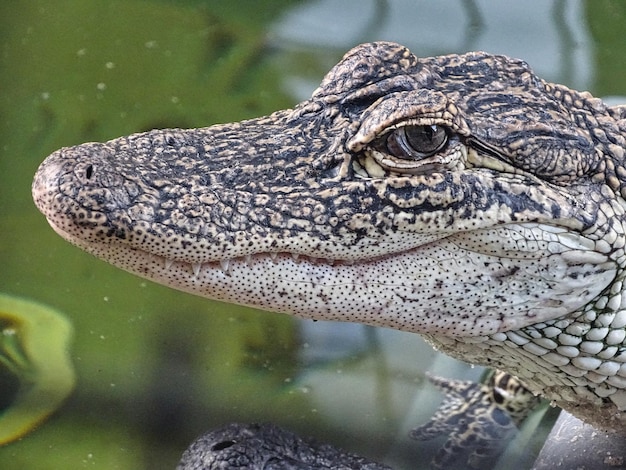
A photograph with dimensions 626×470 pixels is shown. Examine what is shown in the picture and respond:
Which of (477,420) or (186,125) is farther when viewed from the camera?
(186,125)

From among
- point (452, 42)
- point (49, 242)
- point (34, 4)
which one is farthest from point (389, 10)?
point (49, 242)

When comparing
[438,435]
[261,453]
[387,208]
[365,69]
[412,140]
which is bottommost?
[438,435]

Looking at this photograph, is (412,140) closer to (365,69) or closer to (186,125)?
(365,69)

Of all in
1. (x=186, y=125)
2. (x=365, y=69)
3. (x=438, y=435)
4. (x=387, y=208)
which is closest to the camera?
(x=387, y=208)

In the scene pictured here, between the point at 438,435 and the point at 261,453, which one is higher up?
the point at 261,453

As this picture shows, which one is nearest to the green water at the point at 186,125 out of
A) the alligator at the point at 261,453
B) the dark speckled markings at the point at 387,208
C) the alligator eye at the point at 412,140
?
the alligator at the point at 261,453

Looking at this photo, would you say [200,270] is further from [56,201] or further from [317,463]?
[317,463]

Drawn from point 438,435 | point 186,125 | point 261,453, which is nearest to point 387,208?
point 261,453
